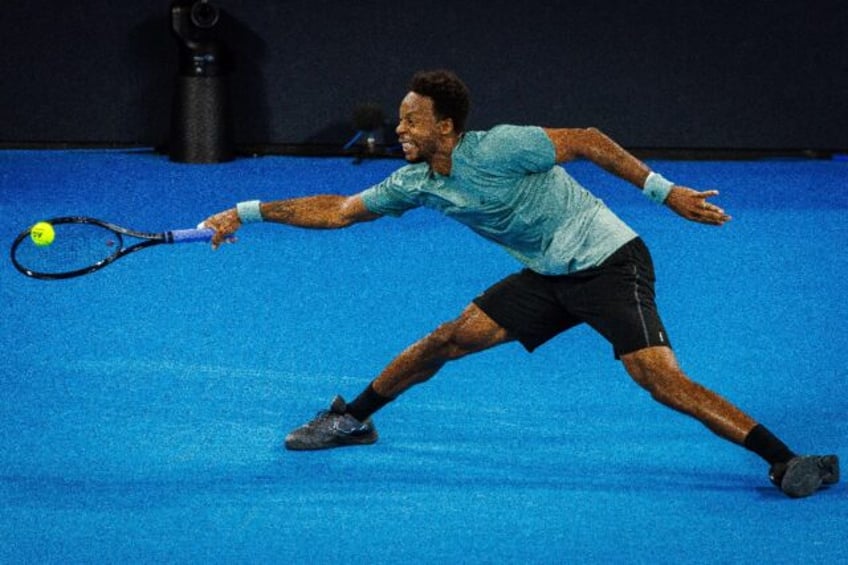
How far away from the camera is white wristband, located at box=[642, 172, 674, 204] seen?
551cm

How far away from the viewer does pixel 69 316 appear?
27.0 ft

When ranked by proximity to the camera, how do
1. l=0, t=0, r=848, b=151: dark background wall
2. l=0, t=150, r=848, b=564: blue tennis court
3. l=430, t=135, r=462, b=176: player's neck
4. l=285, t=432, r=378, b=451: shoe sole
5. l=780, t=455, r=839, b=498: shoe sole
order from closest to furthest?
l=0, t=150, r=848, b=564: blue tennis court → l=780, t=455, r=839, b=498: shoe sole → l=430, t=135, r=462, b=176: player's neck → l=285, t=432, r=378, b=451: shoe sole → l=0, t=0, r=848, b=151: dark background wall

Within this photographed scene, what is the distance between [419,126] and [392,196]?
1.10 feet

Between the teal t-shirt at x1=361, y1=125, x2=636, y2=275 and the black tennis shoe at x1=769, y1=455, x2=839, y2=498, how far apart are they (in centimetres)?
107

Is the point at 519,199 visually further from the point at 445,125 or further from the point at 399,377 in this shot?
the point at 399,377

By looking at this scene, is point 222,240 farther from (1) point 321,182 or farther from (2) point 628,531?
(1) point 321,182

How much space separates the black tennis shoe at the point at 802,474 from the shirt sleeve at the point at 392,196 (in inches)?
69.6

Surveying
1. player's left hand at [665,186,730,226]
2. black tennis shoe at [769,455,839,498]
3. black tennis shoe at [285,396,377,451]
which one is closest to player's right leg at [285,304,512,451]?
black tennis shoe at [285,396,377,451]

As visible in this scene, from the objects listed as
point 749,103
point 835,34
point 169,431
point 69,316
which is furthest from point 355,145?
point 169,431

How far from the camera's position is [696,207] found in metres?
5.43

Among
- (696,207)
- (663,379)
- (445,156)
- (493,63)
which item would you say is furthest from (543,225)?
(493,63)

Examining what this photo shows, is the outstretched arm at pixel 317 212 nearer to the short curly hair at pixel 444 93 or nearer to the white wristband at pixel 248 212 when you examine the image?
the white wristband at pixel 248 212

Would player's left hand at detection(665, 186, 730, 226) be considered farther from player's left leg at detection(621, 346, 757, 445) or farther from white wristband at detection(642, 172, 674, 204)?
player's left leg at detection(621, 346, 757, 445)

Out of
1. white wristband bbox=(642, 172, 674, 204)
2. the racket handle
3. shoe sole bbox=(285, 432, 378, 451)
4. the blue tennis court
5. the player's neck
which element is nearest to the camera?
the blue tennis court
